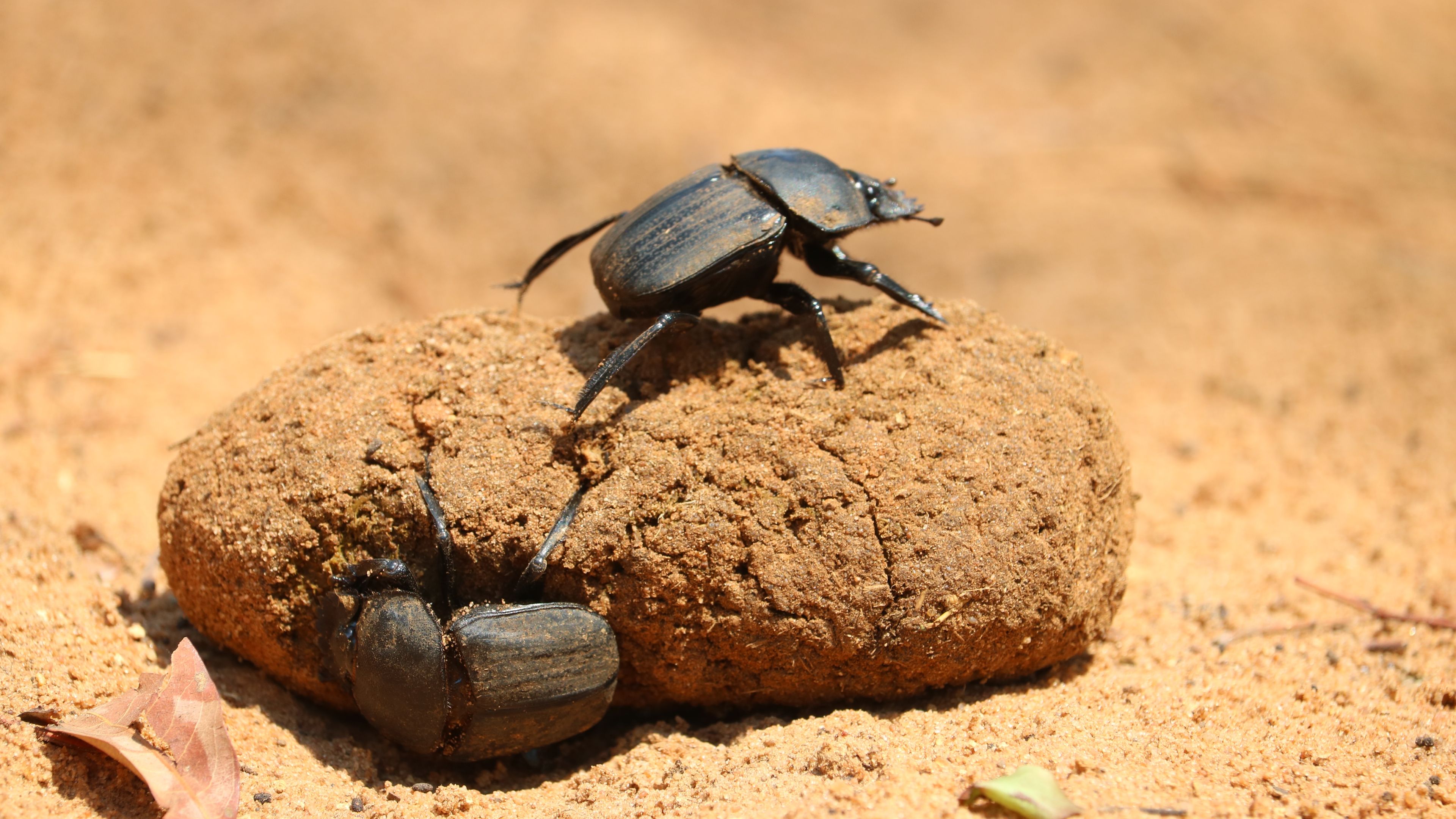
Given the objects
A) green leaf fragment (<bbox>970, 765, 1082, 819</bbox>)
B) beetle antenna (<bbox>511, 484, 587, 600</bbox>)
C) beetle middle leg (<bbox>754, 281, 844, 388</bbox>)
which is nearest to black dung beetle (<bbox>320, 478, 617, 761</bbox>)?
beetle antenna (<bbox>511, 484, 587, 600</bbox>)

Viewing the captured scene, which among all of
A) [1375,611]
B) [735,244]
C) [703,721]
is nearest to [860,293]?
[735,244]

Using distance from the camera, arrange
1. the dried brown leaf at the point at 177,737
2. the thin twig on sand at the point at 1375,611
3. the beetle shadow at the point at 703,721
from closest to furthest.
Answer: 1. the dried brown leaf at the point at 177,737
2. the beetle shadow at the point at 703,721
3. the thin twig on sand at the point at 1375,611

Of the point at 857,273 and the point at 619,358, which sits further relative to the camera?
the point at 857,273

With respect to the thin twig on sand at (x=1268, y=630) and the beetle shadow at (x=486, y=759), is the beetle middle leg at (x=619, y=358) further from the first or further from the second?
the thin twig on sand at (x=1268, y=630)

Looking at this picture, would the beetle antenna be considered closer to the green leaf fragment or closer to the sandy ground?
the sandy ground

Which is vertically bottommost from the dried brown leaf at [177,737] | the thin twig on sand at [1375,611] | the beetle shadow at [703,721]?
the thin twig on sand at [1375,611]

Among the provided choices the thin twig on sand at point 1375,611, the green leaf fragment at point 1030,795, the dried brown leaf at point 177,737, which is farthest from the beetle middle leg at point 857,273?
the dried brown leaf at point 177,737

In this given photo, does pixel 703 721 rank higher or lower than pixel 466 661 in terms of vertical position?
lower

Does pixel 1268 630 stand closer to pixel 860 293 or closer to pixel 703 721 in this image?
pixel 703 721

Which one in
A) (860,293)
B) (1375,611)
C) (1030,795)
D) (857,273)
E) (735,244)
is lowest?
(1375,611)
